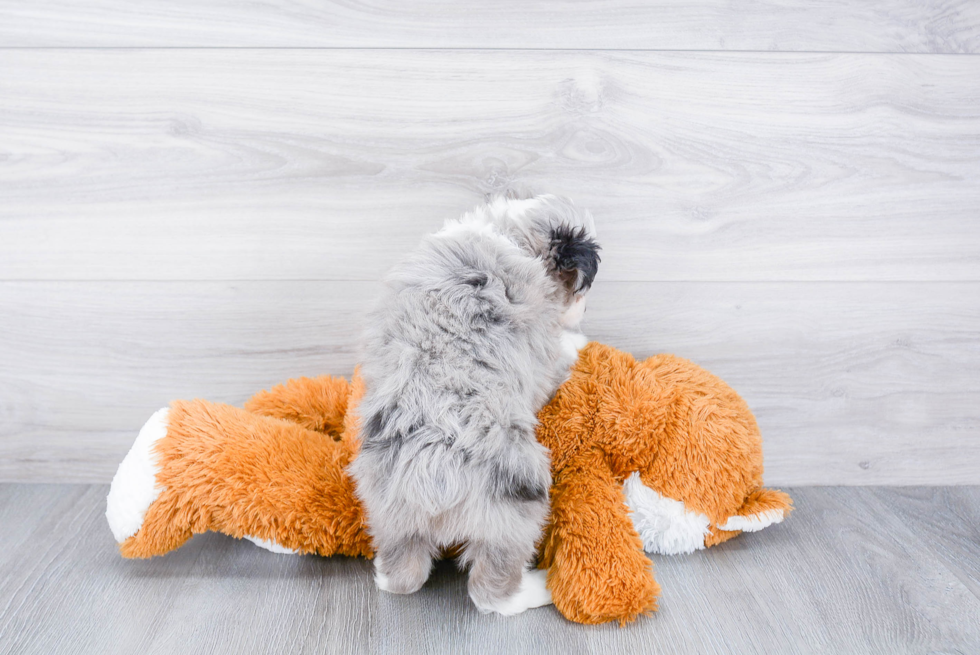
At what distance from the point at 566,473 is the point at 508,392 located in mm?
200

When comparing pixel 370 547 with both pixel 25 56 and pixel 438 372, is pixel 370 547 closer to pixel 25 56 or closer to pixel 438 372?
pixel 438 372

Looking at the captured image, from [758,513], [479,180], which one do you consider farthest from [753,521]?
[479,180]

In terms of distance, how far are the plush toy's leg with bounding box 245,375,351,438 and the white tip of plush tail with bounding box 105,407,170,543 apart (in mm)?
170

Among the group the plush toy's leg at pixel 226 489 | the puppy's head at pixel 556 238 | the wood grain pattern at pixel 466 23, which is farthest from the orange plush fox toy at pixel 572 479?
the wood grain pattern at pixel 466 23

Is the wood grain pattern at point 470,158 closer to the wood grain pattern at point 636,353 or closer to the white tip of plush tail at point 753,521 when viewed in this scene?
the wood grain pattern at point 636,353

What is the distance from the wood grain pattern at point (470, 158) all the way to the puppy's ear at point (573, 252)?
246 mm

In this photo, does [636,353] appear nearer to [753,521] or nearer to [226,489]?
[753,521]

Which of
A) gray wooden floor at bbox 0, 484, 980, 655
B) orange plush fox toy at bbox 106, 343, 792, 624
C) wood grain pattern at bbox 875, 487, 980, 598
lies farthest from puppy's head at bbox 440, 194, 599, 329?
wood grain pattern at bbox 875, 487, 980, 598

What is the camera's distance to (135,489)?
34.4 inches

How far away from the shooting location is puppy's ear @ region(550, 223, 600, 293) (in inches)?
31.8

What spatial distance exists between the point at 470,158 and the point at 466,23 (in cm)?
20

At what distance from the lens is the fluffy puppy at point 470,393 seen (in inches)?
29.0

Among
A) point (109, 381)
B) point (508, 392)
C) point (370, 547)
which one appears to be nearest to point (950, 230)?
point (508, 392)

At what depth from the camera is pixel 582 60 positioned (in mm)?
1004
